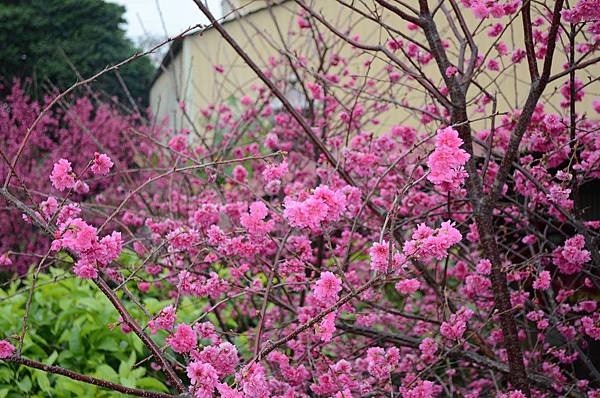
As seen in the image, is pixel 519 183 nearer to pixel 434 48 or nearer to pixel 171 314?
pixel 434 48

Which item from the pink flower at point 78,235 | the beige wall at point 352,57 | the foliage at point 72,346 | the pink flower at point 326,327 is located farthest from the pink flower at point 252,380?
the foliage at point 72,346

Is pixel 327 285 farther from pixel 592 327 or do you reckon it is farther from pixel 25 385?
pixel 25 385

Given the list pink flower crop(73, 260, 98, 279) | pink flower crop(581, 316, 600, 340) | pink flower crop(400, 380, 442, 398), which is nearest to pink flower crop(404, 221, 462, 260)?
pink flower crop(400, 380, 442, 398)

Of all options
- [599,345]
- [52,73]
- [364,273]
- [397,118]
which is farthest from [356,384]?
[52,73]

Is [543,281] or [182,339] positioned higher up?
[182,339]

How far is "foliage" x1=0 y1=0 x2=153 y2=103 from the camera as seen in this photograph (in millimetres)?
12992

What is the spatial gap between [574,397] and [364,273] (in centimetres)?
244

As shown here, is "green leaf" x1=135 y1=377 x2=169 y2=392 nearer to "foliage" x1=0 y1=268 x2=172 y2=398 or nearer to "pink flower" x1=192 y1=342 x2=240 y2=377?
"foliage" x1=0 y1=268 x2=172 y2=398

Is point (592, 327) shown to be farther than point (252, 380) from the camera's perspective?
Yes

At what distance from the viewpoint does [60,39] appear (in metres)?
13.8

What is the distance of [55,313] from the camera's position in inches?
147

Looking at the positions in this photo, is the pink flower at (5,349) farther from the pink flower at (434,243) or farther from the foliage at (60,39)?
the foliage at (60,39)

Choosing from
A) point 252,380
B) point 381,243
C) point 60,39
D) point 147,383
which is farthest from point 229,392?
point 60,39

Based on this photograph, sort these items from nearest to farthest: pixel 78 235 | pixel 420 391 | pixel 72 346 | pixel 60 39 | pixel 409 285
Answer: pixel 78 235 → pixel 420 391 → pixel 409 285 → pixel 72 346 → pixel 60 39
